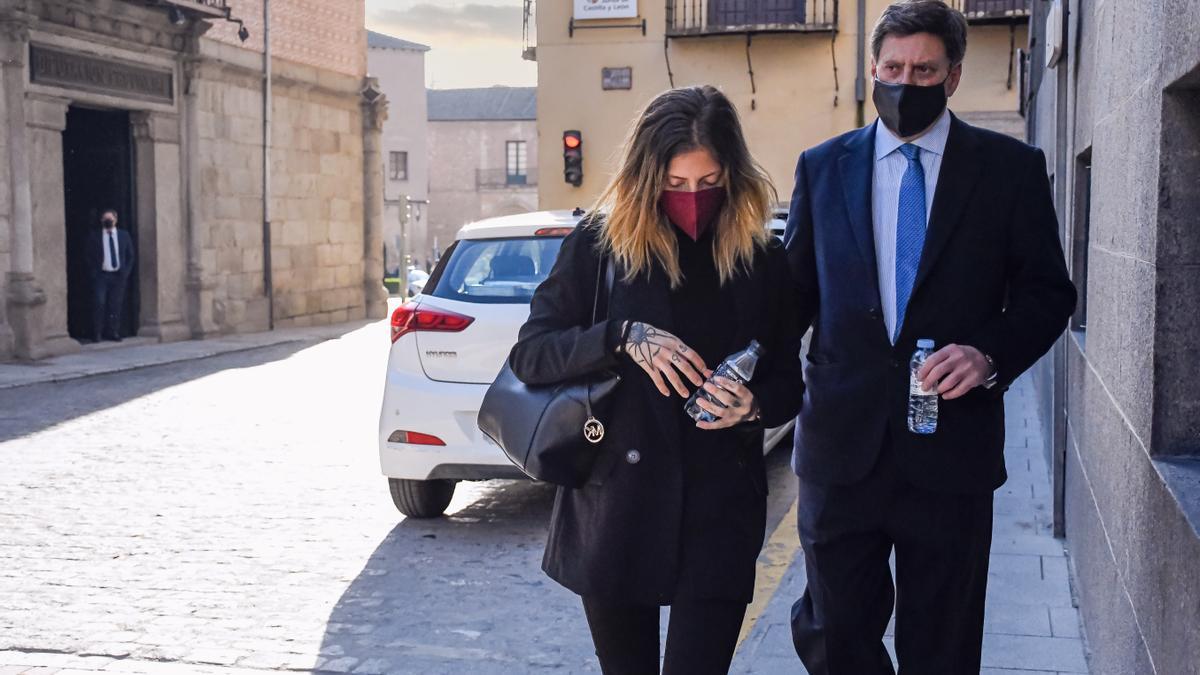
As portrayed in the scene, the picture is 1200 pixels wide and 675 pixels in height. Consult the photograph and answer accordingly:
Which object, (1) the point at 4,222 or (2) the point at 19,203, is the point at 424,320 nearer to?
(1) the point at 4,222

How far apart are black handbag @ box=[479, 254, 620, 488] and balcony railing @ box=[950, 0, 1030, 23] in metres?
20.1

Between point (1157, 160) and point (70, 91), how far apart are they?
59.3 feet

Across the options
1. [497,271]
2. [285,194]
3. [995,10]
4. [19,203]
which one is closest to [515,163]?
[285,194]

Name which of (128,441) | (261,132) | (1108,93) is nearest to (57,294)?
(261,132)

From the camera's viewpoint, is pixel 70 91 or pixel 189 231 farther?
pixel 189 231

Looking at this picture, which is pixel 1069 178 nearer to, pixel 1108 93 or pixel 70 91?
pixel 1108 93

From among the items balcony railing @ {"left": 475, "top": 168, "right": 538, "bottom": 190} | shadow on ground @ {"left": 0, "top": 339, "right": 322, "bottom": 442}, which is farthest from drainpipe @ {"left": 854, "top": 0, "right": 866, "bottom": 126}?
balcony railing @ {"left": 475, "top": 168, "right": 538, "bottom": 190}

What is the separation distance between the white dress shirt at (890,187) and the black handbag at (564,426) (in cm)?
61

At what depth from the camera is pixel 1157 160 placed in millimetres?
2965

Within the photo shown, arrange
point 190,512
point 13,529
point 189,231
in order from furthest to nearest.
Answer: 1. point 189,231
2. point 190,512
3. point 13,529

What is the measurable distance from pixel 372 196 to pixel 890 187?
25790 millimetres

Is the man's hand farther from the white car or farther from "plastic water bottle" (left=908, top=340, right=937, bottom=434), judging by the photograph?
the white car

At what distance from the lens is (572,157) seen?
80.4 ft

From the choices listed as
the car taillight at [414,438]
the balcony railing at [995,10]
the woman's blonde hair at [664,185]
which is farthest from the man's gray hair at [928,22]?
the balcony railing at [995,10]
